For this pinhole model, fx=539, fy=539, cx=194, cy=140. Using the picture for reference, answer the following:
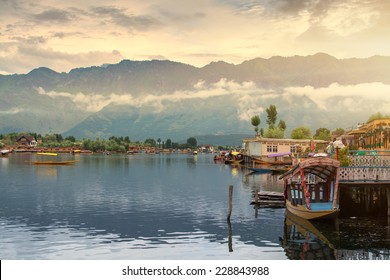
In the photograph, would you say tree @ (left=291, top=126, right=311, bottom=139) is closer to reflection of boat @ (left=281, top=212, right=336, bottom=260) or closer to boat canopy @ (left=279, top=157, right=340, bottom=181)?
boat canopy @ (left=279, top=157, right=340, bottom=181)

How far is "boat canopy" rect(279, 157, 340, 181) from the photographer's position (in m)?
44.5

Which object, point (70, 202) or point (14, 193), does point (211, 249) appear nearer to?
point (70, 202)

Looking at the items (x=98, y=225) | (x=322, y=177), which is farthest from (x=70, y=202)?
(x=322, y=177)

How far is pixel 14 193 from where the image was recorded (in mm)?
76750

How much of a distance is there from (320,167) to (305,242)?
949cm

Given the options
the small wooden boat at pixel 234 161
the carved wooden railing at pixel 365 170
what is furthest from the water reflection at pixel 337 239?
the small wooden boat at pixel 234 161

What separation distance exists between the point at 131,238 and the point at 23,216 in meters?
17.1

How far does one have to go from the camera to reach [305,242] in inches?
1577

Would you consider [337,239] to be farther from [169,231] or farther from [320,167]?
[169,231]

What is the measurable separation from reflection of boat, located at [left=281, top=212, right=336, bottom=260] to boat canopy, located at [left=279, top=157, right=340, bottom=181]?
4.51 metres

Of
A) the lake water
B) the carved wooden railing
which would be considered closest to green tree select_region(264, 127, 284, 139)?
the lake water

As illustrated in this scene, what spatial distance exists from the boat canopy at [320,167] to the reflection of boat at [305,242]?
4.51 m

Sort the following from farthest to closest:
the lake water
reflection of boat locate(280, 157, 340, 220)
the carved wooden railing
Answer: the carved wooden railing
reflection of boat locate(280, 157, 340, 220)
the lake water
